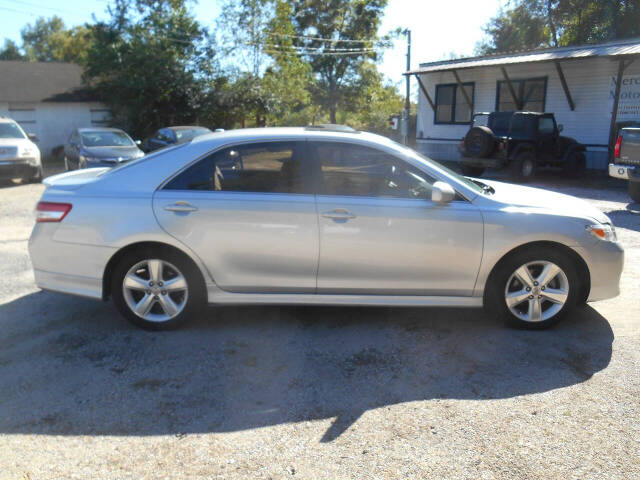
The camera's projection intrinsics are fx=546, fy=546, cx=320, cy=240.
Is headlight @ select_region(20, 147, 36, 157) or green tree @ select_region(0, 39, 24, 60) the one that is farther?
green tree @ select_region(0, 39, 24, 60)

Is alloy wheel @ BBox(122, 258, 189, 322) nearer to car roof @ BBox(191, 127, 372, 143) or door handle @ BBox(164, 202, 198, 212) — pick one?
door handle @ BBox(164, 202, 198, 212)

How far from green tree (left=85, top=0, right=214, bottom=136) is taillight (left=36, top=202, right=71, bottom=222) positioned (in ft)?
71.9

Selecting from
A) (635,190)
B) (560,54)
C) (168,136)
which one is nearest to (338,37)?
(560,54)

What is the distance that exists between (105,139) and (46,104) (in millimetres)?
14194

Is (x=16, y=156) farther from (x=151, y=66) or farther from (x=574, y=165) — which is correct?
(x=574, y=165)

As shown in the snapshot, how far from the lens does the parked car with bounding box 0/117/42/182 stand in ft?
46.3

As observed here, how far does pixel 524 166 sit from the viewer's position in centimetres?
1537

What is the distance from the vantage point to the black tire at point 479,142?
15.4 metres

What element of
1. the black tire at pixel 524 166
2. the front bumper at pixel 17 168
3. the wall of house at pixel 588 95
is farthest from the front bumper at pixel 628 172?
the front bumper at pixel 17 168

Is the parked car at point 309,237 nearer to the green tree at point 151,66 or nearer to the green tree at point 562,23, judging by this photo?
the green tree at point 151,66

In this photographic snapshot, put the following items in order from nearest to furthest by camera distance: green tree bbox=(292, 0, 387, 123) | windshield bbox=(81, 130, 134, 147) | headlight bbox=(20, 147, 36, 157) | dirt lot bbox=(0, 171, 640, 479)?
dirt lot bbox=(0, 171, 640, 479), headlight bbox=(20, 147, 36, 157), windshield bbox=(81, 130, 134, 147), green tree bbox=(292, 0, 387, 123)

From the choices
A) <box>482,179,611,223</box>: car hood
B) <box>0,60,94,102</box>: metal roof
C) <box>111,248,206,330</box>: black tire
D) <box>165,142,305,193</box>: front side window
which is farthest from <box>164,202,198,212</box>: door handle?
<box>0,60,94,102</box>: metal roof

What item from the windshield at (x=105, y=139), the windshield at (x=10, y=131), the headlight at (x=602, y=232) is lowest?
the headlight at (x=602, y=232)

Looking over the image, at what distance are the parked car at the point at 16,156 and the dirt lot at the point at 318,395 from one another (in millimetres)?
10567
